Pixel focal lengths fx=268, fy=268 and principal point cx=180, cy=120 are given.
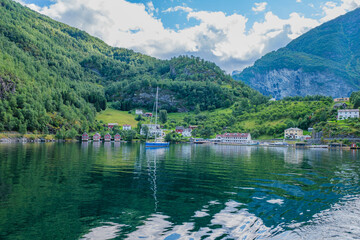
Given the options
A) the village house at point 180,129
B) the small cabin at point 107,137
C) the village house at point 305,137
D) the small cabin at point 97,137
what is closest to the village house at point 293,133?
the village house at point 305,137

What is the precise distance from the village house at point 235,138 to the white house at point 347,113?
160ft

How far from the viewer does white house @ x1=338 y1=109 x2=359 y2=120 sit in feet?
461

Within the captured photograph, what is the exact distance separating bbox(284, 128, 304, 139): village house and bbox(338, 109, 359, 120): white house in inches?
811

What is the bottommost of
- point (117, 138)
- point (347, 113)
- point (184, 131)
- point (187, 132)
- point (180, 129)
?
point (117, 138)

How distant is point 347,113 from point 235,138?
60.0 meters

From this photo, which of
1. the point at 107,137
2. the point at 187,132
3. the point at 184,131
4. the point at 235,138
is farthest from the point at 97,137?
the point at 235,138

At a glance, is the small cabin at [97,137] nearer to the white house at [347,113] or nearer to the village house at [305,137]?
the village house at [305,137]

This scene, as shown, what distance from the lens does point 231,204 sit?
55.2 feet

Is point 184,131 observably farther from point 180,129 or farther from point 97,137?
point 97,137

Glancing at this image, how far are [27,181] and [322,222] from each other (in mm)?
21976

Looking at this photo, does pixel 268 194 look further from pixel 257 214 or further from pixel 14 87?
pixel 14 87

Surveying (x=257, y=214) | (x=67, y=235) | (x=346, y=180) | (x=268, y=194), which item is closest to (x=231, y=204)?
(x=257, y=214)

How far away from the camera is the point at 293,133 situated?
149m

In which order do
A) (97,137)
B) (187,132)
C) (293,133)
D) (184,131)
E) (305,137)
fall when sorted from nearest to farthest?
(305,137) → (97,137) → (293,133) → (187,132) → (184,131)
